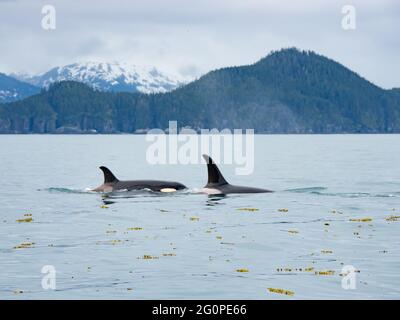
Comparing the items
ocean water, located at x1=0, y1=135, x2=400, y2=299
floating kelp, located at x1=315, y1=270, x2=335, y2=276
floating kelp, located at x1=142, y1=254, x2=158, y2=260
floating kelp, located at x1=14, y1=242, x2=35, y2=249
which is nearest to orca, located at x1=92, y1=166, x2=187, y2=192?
ocean water, located at x1=0, y1=135, x2=400, y2=299

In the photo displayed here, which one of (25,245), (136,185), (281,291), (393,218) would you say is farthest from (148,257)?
(136,185)

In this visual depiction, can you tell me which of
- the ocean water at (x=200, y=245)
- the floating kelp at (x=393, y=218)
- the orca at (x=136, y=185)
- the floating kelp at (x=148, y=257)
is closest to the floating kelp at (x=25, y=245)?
the ocean water at (x=200, y=245)

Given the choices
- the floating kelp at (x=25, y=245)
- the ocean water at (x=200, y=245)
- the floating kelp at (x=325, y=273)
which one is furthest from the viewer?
the floating kelp at (x=25, y=245)

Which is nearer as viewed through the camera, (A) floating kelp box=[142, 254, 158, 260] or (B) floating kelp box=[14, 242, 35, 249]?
(A) floating kelp box=[142, 254, 158, 260]

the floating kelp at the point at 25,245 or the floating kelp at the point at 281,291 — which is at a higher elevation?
the floating kelp at the point at 25,245

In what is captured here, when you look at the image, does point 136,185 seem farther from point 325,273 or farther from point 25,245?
point 325,273

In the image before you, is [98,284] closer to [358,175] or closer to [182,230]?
[182,230]

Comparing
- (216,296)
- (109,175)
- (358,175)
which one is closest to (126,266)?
(216,296)

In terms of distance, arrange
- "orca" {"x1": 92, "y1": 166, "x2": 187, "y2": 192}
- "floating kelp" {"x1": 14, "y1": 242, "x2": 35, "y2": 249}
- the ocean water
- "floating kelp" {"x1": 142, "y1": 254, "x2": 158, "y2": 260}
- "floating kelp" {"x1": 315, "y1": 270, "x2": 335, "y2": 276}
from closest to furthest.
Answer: the ocean water
"floating kelp" {"x1": 315, "y1": 270, "x2": 335, "y2": 276}
"floating kelp" {"x1": 142, "y1": 254, "x2": 158, "y2": 260}
"floating kelp" {"x1": 14, "y1": 242, "x2": 35, "y2": 249}
"orca" {"x1": 92, "y1": 166, "x2": 187, "y2": 192}

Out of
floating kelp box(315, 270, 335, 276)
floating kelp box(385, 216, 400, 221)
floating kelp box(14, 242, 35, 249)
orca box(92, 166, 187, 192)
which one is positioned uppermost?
orca box(92, 166, 187, 192)

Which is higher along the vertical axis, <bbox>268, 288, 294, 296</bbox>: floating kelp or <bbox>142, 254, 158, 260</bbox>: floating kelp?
<bbox>142, 254, 158, 260</bbox>: floating kelp

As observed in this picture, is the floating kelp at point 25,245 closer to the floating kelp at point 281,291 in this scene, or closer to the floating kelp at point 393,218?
the floating kelp at point 281,291

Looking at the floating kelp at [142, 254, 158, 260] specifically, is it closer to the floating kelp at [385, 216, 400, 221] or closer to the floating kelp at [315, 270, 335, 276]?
the floating kelp at [315, 270, 335, 276]
